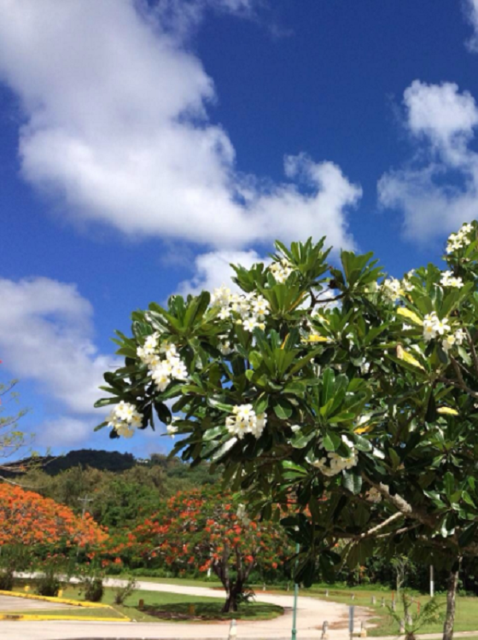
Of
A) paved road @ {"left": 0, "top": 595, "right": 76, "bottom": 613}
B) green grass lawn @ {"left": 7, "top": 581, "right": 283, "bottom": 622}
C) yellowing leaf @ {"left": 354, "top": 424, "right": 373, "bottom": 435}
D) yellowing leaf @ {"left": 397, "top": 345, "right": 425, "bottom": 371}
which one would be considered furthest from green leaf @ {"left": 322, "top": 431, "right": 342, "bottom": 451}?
paved road @ {"left": 0, "top": 595, "right": 76, "bottom": 613}

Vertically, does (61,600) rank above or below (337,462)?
below

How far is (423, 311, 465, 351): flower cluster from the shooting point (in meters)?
3.52

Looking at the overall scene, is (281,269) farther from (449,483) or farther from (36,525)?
(36,525)

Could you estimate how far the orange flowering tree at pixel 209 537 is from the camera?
683 inches

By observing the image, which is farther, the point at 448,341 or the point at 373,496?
the point at 373,496

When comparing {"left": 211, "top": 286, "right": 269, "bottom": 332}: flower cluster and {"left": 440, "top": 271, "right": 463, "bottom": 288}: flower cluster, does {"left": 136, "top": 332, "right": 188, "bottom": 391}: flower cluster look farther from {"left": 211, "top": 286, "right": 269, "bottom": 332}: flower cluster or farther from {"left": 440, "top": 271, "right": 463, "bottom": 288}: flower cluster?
{"left": 440, "top": 271, "right": 463, "bottom": 288}: flower cluster

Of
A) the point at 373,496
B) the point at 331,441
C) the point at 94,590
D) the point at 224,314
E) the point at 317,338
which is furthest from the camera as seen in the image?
the point at 94,590

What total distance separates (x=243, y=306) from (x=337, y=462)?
1.26 m

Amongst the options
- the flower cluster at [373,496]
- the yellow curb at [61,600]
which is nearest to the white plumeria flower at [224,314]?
the flower cluster at [373,496]

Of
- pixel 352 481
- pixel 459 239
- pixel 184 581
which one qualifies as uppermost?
pixel 459 239

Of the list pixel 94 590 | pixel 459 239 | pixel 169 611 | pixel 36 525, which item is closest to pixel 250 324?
pixel 459 239

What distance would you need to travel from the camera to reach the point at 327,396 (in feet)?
10.9

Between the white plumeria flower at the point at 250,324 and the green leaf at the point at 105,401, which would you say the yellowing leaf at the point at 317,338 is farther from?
the green leaf at the point at 105,401

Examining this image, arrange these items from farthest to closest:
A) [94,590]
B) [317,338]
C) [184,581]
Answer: [184,581], [94,590], [317,338]
